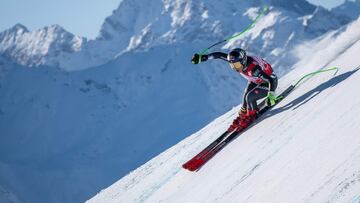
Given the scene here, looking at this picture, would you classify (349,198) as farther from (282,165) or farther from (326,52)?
(326,52)

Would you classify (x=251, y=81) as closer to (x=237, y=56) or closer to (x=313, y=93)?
(x=237, y=56)

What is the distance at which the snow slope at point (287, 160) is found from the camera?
5863 millimetres

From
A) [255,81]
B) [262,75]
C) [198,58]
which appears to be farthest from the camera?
[198,58]

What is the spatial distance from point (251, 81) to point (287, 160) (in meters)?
4.37

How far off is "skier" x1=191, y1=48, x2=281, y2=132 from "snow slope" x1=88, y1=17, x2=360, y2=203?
1.13ft

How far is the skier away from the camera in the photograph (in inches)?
431

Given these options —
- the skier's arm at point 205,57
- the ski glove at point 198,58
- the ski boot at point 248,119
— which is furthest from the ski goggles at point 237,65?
the ski boot at point 248,119

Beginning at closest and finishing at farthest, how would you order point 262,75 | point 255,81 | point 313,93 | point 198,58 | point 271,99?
point 313,93
point 262,75
point 271,99
point 255,81
point 198,58

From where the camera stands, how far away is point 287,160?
23.2 feet

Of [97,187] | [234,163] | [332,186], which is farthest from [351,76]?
[97,187]

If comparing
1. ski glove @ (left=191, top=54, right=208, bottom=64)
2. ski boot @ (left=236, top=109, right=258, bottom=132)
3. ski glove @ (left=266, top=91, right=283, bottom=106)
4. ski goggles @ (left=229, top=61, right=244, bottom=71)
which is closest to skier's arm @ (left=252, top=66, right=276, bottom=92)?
ski glove @ (left=266, top=91, right=283, bottom=106)

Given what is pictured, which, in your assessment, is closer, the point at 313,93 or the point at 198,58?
the point at 313,93

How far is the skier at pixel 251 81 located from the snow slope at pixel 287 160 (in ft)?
1.13

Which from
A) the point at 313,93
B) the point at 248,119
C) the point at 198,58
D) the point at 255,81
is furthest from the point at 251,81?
the point at 313,93
